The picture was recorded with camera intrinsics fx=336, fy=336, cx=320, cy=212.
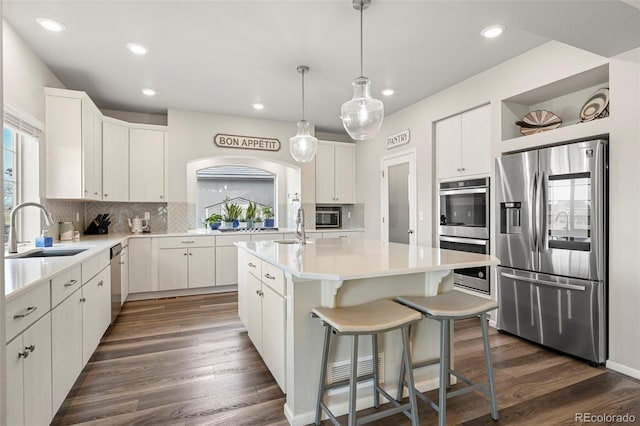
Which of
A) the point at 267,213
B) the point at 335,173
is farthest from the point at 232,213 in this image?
the point at 335,173

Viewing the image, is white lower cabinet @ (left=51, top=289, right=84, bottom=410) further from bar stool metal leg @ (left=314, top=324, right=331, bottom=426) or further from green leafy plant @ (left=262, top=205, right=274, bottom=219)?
green leafy plant @ (left=262, top=205, right=274, bottom=219)

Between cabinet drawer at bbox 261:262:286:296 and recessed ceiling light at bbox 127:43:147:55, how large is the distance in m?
2.29

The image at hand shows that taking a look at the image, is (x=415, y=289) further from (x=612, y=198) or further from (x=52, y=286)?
(x=52, y=286)

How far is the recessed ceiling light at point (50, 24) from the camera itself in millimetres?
2628

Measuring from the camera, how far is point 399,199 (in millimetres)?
4977

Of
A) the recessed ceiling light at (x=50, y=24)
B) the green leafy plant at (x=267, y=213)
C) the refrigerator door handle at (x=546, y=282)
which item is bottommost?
the refrigerator door handle at (x=546, y=282)

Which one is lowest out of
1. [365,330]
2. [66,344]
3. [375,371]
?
[375,371]

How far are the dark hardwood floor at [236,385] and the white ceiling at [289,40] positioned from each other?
2.37m

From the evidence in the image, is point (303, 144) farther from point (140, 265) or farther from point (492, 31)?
point (140, 265)

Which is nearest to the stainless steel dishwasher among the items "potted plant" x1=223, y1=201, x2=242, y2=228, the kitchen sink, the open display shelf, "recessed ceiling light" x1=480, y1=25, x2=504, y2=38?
the kitchen sink

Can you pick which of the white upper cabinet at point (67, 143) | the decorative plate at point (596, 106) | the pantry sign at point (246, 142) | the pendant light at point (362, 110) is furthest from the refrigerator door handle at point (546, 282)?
the white upper cabinet at point (67, 143)

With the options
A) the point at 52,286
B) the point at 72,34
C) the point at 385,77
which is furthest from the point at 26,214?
the point at 385,77

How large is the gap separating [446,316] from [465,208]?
7.72 ft

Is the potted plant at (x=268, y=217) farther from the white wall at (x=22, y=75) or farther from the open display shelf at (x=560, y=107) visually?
the open display shelf at (x=560, y=107)
